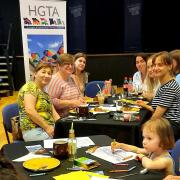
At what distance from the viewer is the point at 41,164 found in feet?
6.05

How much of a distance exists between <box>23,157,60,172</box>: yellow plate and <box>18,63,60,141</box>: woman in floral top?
1.03 metres

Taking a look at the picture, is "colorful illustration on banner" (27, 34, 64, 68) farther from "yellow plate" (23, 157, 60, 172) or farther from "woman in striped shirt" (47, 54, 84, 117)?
"yellow plate" (23, 157, 60, 172)

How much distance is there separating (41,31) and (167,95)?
3918 mm

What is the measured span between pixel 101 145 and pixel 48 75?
110cm

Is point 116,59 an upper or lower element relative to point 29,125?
upper

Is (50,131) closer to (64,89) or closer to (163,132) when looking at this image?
(64,89)

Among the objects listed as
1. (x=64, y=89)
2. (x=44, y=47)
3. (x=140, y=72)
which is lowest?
(x=64, y=89)

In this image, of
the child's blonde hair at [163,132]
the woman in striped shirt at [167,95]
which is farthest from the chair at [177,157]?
the woman in striped shirt at [167,95]

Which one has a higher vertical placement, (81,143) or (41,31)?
(41,31)

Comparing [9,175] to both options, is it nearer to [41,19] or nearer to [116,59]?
[41,19]

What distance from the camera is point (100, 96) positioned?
12.3 feet

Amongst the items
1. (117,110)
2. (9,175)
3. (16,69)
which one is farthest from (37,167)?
(16,69)

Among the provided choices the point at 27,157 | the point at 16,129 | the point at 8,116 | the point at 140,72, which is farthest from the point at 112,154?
the point at 140,72

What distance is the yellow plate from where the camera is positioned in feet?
5.86
